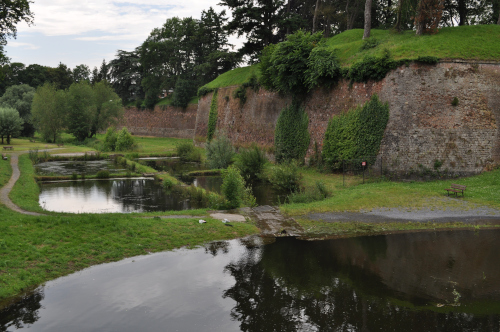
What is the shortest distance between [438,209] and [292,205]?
5.32 metres

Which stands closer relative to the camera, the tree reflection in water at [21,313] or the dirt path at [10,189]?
the tree reflection in water at [21,313]

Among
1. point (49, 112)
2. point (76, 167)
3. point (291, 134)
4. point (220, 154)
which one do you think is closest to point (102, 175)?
point (76, 167)

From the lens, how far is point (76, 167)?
96.0 ft

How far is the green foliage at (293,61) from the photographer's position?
2533 centimetres

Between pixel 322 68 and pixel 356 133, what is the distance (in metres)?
4.66

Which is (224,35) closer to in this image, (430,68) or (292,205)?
(430,68)

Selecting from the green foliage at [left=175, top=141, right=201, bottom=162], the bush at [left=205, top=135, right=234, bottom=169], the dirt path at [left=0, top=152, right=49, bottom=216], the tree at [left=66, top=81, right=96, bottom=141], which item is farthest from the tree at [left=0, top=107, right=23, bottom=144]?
the bush at [left=205, top=135, right=234, bottom=169]

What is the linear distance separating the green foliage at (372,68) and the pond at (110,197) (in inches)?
471

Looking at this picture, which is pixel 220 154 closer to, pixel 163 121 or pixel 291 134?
pixel 291 134

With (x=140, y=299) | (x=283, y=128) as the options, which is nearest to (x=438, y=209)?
(x=140, y=299)

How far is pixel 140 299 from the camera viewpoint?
791 centimetres

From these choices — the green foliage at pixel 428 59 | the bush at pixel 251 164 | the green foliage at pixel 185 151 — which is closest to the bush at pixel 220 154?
the bush at pixel 251 164

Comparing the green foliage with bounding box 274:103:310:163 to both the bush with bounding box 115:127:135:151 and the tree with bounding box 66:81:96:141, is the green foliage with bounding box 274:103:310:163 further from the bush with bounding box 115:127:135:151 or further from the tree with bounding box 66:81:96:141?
the tree with bounding box 66:81:96:141

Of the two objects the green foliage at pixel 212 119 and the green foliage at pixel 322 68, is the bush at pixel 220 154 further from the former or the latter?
the green foliage at pixel 212 119
